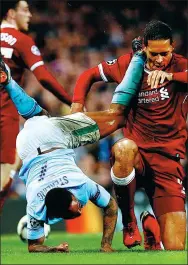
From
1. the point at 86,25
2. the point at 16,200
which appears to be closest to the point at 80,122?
Answer: the point at 16,200

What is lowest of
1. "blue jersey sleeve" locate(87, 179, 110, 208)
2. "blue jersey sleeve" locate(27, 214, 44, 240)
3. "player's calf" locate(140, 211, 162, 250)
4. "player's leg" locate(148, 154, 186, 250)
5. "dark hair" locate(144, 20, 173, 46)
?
"player's calf" locate(140, 211, 162, 250)

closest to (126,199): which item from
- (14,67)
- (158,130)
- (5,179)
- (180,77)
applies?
(158,130)

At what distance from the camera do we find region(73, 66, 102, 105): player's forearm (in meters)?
7.59

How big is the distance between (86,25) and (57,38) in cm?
69

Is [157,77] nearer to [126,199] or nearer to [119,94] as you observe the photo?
[119,94]

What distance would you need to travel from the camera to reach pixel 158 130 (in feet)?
24.9

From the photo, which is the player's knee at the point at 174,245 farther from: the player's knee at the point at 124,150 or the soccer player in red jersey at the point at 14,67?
the soccer player in red jersey at the point at 14,67

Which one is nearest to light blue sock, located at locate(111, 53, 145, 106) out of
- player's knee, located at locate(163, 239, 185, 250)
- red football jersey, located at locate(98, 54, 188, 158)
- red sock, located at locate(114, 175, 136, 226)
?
red football jersey, located at locate(98, 54, 188, 158)

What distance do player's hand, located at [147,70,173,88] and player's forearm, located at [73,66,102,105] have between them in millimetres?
647

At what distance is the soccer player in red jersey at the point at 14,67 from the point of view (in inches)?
378

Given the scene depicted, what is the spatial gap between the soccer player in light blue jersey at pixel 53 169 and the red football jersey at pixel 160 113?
2.59 feet

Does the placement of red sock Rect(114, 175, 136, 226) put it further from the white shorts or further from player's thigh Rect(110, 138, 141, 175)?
the white shorts

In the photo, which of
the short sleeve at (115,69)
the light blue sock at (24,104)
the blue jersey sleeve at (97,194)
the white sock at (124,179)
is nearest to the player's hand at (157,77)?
the short sleeve at (115,69)

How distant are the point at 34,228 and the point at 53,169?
56 cm
